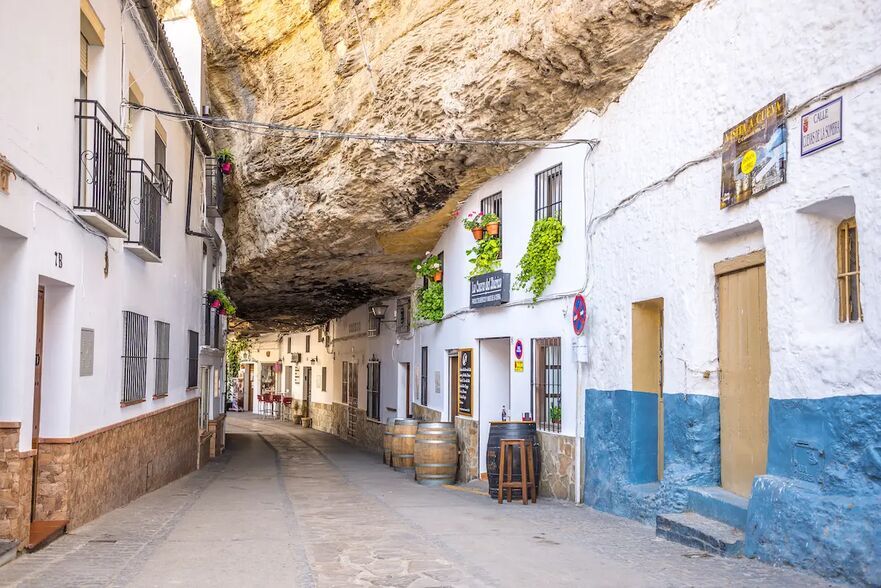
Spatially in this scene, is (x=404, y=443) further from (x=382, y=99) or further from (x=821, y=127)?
(x=821, y=127)

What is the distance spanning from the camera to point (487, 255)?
14.0m

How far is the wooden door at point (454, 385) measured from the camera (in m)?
16.1

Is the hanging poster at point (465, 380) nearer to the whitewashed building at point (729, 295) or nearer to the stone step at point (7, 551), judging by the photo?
the whitewashed building at point (729, 295)

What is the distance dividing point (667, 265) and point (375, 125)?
662cm

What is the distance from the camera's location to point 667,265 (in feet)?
29.0

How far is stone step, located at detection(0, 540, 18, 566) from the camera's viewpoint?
6.69 meters

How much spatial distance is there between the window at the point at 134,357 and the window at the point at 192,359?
174 inches

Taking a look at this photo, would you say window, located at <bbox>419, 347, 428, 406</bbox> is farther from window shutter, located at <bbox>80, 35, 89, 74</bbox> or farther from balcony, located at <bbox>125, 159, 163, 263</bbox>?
window shutter, located at <bbox>80, 35, 89, 74</bbox>

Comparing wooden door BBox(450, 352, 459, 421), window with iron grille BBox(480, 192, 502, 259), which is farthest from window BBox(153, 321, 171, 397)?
window with iron grille BBox(480, 192, 502, 259)

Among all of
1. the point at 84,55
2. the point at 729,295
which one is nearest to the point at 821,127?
the point at 729,295

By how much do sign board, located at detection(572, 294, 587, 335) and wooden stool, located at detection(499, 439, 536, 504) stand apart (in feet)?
5.81

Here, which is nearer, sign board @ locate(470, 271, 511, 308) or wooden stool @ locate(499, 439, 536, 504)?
wooden stool @ locate(499, 439, 536, 504)

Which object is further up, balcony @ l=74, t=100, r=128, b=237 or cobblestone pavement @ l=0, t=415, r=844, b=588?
balcony @ l=74, t=100, r=128, b=237

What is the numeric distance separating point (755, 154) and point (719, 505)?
10.2 feet
